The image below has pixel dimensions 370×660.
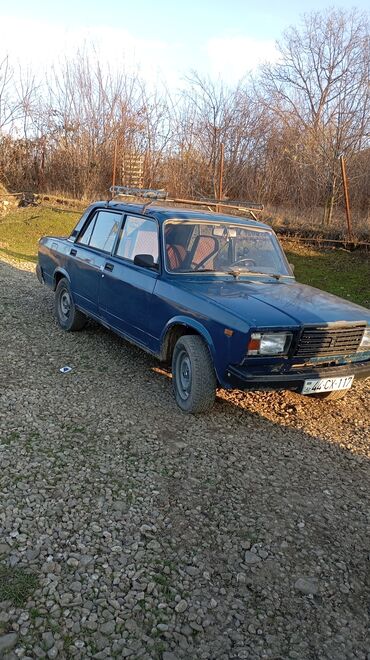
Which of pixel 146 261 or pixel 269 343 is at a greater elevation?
pixel 146 261

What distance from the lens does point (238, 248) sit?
5.42m

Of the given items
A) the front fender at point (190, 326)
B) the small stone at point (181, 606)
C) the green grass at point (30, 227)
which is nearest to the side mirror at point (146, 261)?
the front fender at point (190, 326)

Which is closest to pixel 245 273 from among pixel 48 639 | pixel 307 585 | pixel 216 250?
pixel 216 250

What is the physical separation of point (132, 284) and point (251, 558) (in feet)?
10.4

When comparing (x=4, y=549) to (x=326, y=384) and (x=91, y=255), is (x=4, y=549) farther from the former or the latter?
(x=91, y=255)

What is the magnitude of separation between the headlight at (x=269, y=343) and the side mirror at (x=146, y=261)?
1.56 metres

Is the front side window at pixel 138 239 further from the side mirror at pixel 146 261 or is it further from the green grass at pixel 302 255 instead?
the green grass at pixel 302 255

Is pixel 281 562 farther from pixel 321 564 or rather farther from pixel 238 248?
pixel 238 248

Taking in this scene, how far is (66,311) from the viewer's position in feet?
23.0

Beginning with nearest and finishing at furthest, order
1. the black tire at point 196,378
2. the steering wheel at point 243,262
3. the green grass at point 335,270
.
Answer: the black tire at point 196,378 < the steering wheel at point 243,262 < the green grass at point 335,270

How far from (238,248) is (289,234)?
383 inches

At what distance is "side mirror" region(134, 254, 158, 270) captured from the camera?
5.07 m

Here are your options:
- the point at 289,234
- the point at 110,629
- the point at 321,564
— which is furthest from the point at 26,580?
the point at 289,234

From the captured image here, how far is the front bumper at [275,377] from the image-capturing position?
13.3 feet
